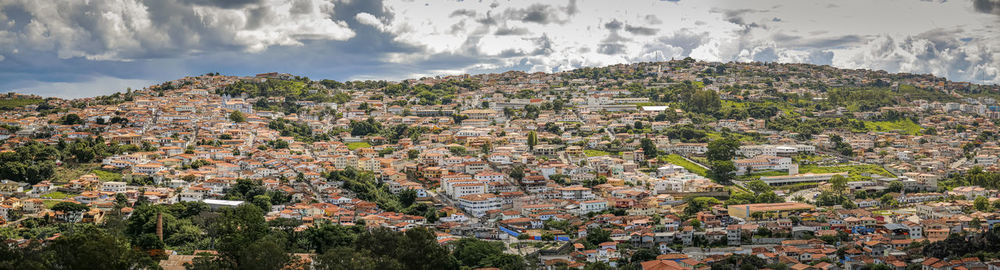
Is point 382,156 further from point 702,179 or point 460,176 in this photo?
point 702,179

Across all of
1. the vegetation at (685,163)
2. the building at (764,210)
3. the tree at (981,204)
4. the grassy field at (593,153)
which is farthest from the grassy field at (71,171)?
the tree at (981,204)

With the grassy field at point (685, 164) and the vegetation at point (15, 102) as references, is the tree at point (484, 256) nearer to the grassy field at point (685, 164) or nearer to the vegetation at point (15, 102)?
the grassy field at point (685, 164)

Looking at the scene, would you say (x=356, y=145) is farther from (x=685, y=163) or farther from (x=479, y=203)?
(x=685, y=163)

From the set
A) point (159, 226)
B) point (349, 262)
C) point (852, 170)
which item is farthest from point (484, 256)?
point (852, 170)

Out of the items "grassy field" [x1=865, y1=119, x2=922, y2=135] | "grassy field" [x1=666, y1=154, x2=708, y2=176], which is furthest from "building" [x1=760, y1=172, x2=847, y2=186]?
"grassy field" [x1=865, y1=119, x2=922, y2=135]

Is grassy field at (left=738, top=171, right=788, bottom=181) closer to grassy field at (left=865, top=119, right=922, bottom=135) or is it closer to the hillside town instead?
the hillside town

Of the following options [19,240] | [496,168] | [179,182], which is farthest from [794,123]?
[19,240]
